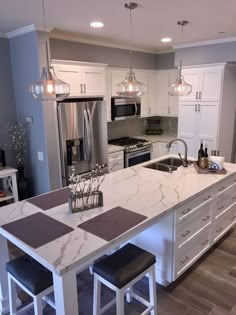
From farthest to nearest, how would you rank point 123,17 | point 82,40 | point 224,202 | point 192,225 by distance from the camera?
point 82,40, point 224,202, point 123,17, point 192,225

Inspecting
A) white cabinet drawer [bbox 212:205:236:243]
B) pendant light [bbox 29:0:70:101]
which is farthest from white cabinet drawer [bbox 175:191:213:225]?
pendant light [bbox 29:0:70:101]

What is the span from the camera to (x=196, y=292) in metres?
2.41

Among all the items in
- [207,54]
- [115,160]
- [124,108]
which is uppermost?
[207,54]

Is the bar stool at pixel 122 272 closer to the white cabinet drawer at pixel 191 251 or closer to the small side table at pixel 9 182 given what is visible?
the white cabinet drawer at pixel 191 251

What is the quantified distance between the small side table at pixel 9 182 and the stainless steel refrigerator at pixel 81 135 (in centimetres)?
66

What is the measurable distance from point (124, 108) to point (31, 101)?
1794 millimetres

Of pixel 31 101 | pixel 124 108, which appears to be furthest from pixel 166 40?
pixel 31 101

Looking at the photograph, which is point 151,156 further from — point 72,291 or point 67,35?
point 72,291

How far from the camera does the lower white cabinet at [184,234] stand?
2334 mm

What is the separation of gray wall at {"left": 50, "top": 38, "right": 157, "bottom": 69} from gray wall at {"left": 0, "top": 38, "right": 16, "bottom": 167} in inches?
25.3

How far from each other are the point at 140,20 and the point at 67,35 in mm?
1309

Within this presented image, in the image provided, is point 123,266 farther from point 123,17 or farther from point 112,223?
point 123,17

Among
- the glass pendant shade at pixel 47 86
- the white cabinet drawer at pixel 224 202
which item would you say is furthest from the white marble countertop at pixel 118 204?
the glass pendant shade at pixel 47 86

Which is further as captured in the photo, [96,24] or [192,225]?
[96,24]
